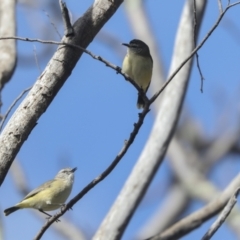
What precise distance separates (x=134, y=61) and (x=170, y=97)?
1113mm

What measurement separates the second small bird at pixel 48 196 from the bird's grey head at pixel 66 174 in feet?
0.28

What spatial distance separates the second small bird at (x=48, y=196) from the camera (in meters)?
5.86

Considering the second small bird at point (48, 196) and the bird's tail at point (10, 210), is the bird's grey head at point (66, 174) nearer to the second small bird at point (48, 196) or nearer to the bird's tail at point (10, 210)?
the second small bird at point (48, 196)

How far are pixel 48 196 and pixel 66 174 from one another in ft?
2.15

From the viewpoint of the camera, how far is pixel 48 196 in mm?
5902

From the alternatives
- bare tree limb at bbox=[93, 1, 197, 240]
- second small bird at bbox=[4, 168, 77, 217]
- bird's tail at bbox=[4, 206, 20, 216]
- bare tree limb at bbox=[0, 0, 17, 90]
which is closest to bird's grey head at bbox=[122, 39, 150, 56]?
bare tree limb at bbox=[93, 1, 197, 240]

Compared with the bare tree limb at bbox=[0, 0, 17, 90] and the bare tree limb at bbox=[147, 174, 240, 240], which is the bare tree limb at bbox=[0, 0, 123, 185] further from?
the bare tree limb at bbox=[147, 174, 240, 240]

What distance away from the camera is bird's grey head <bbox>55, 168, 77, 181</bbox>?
21.0ft

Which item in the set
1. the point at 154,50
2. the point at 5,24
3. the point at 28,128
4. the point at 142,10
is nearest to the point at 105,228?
the point at 5,24

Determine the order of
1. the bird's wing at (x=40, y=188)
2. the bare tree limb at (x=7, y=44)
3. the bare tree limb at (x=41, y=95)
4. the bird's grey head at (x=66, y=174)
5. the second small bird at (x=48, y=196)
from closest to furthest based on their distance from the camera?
the bare tree limb at (x=41, y=95) < the bare tree limb at (x=7, y=44) < the second small bird at (x=48, y=196) < the bird's wing at (x=40, y=188) < the bird's grey head at (x=66, y=174)

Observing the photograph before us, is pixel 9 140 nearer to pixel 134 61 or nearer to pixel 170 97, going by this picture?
pixel 134 61

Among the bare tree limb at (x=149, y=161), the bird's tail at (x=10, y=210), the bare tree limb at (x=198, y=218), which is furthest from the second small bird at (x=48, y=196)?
the bare tree limb at (x=198, y=218)

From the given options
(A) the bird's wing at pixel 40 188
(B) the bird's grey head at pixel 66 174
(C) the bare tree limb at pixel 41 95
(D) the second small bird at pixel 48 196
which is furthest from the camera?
(B) the bird's grey head at pixel 66 174

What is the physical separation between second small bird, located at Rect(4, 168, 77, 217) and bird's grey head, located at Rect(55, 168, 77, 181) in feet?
0.28
